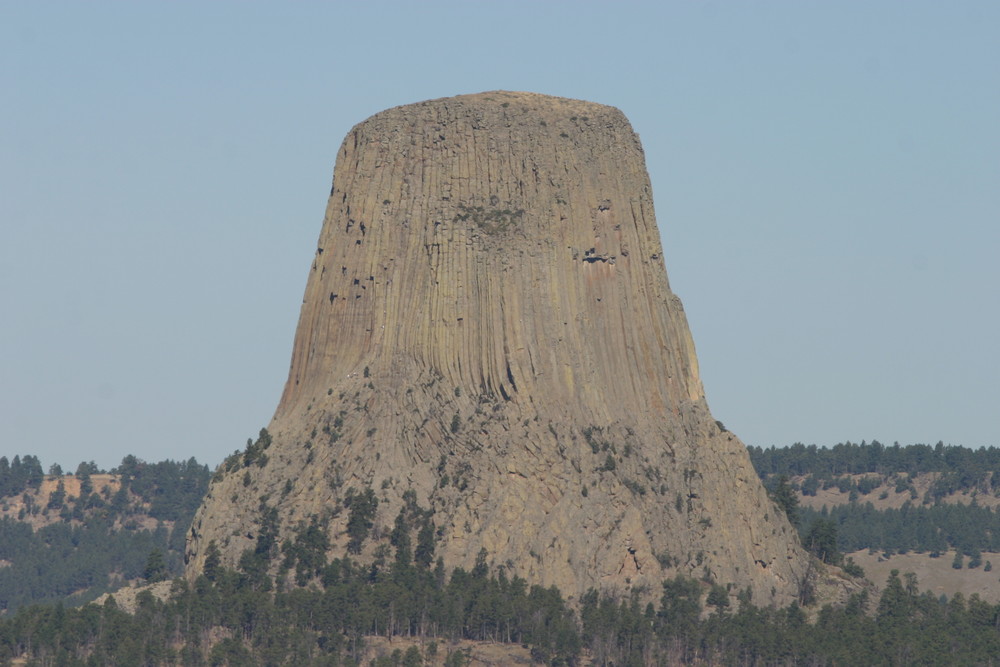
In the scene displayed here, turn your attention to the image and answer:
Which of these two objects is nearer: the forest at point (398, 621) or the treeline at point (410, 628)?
the treeline at point (410, 628)

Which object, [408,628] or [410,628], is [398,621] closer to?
[408,628]

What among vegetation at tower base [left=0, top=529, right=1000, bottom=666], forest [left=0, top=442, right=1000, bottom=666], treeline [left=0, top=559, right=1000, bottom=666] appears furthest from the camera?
forest [left=0, top=442, right=1000, bottom=666]

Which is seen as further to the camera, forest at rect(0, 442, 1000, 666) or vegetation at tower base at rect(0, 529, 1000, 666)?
forest at rect(0, 442, 1000, 666)

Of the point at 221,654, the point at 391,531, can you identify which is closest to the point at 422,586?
the point at 391,531

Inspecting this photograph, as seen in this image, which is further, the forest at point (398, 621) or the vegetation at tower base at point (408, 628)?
the forest at point (398, 621)

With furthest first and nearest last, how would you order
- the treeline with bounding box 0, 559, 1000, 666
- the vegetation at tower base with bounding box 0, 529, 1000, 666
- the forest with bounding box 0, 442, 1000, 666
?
the forest with bounding box 0, 442, 1000, 666, the vegetation at tower base with bounding box 0, 529, 1000, 666, the treeline with bounding box 0, 559, 1000, 666

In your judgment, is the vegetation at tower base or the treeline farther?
the vegetation at tower base

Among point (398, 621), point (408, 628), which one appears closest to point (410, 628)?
point (408, 628)

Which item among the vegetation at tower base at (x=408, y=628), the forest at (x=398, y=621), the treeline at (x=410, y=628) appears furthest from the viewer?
the forest at (x=398, y=621)

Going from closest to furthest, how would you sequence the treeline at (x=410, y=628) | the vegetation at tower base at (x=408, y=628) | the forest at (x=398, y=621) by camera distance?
the treeline at (x=410, y=628), the vegetation at tower base at (x=408, y=628), the forest at (x=398, y=621)

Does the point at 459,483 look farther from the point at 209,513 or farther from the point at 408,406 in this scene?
the point at 209,513
